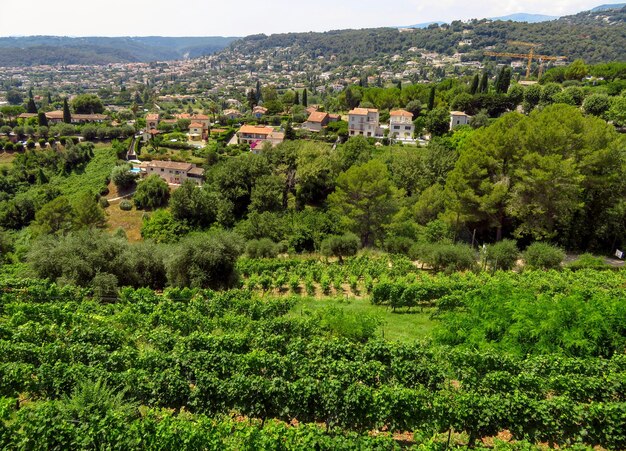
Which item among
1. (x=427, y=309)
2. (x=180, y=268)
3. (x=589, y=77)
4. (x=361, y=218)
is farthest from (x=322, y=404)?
(x=589, y=77)

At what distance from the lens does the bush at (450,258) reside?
24234mm

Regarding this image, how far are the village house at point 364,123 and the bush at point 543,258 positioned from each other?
47.6 m

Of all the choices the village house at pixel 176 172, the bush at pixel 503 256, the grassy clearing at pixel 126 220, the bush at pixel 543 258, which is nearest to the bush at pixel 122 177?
the village house at pixel 176 172

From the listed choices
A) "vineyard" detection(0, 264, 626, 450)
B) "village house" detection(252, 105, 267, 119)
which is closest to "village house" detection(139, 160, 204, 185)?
"village house" detection(252, 105, 267, 119)

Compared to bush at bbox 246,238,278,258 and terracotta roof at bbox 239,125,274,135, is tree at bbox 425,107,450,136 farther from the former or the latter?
bush at bbox 246,238,278,258

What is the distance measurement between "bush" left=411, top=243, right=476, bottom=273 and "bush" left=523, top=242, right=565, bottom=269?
133 inches

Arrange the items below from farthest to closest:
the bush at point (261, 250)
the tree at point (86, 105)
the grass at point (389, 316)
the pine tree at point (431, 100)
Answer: the tree at point (86, 105), the pine tree at point (431, 100), the bush at point (261, 250), the grass at point (389, 316)

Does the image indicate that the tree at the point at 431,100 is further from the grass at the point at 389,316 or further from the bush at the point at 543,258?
the grass at the point at 389,316

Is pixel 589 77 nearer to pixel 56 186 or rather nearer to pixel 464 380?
pixel 464 380

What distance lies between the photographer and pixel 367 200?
32.3 meters

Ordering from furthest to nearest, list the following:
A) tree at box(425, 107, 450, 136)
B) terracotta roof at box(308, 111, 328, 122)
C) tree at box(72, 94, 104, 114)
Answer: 1. tree at box(72, 94, 104, 114)
2. terracotta roof at box(308, 111, 328, 122)
3. tree at box(425, 107, 450, 136)

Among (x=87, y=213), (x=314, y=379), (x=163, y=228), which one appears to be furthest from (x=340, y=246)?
(x=87, y=213)

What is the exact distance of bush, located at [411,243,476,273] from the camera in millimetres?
24234

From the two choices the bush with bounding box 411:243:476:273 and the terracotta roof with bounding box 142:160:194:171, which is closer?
the bush with bounding box 411:243:476:273
